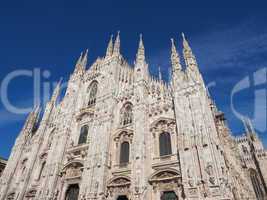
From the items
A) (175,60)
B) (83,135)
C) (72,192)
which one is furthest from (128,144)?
(175,60)

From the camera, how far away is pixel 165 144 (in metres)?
18.9

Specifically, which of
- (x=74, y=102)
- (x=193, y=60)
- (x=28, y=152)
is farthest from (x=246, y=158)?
(x=28, y=152)

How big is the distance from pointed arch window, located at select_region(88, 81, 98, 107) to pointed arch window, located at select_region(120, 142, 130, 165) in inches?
374

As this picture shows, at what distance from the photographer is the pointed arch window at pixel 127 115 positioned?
2322 centimetres

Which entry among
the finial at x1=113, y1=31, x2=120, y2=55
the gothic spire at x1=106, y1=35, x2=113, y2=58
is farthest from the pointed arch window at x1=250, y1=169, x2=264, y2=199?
the gothic spire at x1=106, y1=35, x2=113, y2=58

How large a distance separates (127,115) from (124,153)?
188 inches

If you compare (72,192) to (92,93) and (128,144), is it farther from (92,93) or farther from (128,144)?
(92,93)

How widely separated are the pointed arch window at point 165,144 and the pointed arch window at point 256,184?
2579 cm

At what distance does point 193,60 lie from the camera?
2192 cm

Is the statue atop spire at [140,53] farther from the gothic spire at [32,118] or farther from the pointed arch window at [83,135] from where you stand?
the gothic spire at [32,118]

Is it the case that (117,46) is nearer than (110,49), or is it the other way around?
(117,46)

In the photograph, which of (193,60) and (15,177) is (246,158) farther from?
(15,177)

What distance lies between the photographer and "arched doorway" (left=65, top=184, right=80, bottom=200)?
21.8 meters

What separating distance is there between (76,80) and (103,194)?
2104cm
